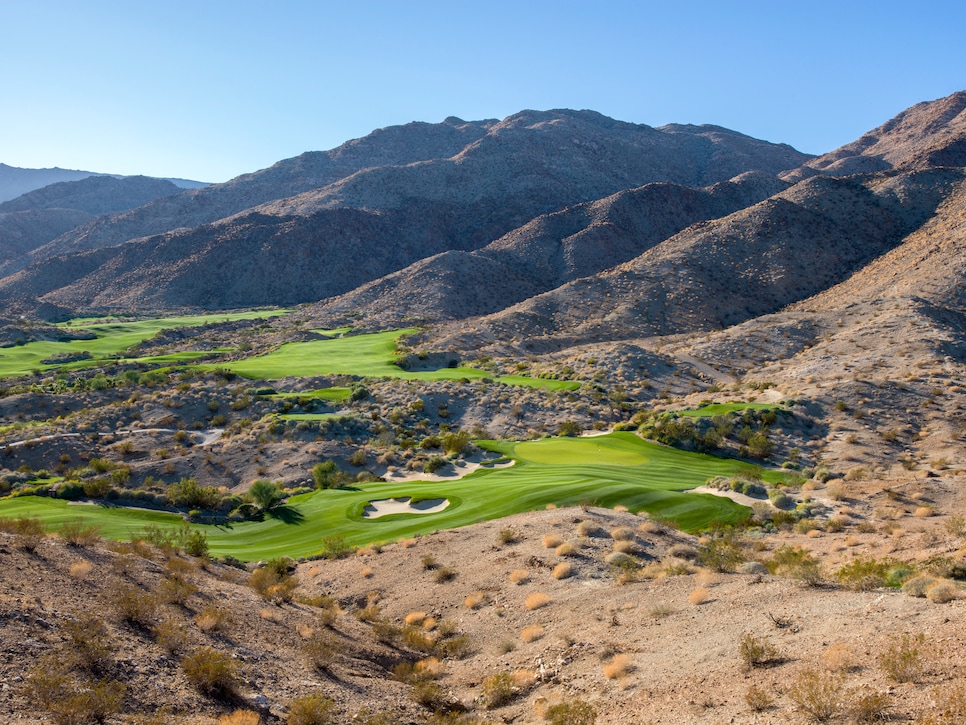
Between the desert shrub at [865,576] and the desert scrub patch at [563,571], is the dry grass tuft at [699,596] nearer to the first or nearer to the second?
Result: the desert shrub at [865,576]

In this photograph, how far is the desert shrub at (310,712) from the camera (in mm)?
7672

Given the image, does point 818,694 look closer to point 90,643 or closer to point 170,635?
point 170,635

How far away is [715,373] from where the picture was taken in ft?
140

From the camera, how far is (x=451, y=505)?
18.7 meters

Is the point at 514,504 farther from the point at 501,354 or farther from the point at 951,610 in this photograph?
the point at 501,354

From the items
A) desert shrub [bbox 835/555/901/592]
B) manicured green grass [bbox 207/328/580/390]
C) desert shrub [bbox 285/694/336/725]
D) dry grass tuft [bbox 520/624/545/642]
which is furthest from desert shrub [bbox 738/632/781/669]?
manicured green grass [bbox 207/328/580/390]

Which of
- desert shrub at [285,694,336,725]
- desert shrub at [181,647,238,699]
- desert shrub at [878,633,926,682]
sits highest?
desert shrub at [878,633,926,682]

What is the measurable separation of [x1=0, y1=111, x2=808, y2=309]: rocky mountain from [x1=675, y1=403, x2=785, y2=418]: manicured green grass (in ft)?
263

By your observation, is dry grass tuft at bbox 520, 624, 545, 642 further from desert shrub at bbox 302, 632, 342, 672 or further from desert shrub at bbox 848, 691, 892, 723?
desert shrub at bbox 848, 691, 892, 723

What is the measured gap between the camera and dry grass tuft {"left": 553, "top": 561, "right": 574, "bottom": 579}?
12.6 metres

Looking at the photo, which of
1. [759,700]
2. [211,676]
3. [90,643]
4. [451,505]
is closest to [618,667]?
[759,700]

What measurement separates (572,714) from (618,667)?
129 cm

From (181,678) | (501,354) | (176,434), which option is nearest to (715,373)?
(501,354)

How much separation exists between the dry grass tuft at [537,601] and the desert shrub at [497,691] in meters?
2.49
